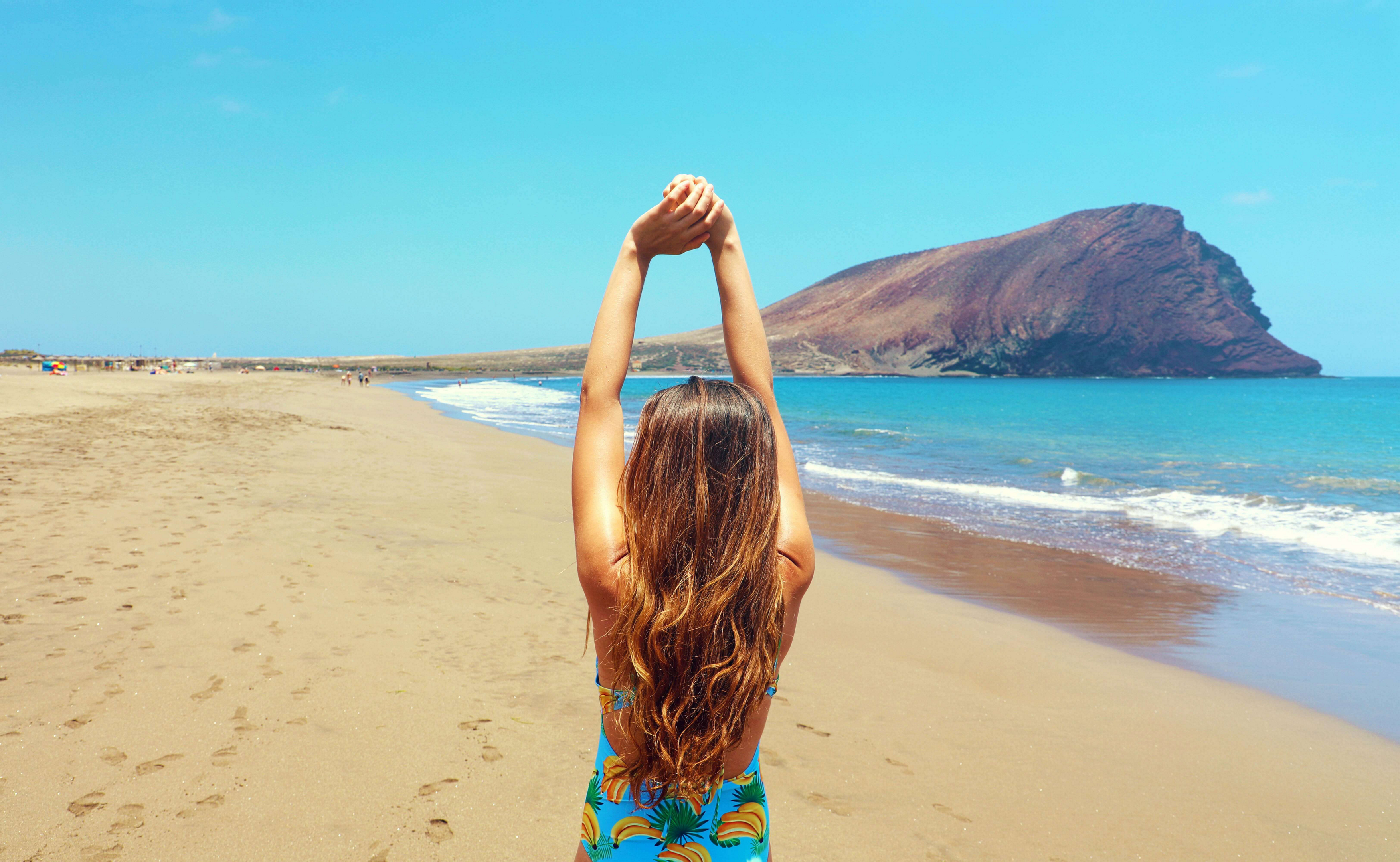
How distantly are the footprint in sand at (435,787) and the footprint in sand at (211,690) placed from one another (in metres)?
1.46

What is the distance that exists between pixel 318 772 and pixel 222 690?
1.05 m

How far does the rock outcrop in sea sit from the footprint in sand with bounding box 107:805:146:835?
130m

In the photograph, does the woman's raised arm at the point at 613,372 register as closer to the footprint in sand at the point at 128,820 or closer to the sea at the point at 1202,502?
the footprint in sand at the point at 128,820

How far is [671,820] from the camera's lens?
4.56 ft

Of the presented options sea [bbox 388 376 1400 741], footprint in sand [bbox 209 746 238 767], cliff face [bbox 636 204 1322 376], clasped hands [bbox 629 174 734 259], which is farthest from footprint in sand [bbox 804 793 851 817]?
cliff face [bbox 636 204 1322 376]

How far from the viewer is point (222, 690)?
12.7 feet

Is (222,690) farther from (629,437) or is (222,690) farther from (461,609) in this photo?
(629,437)

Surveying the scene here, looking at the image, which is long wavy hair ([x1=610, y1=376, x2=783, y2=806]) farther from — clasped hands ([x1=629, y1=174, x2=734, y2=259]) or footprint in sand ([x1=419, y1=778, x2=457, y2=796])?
footprint in sand ([x1=419, y1=778, x2=457, y2=796])

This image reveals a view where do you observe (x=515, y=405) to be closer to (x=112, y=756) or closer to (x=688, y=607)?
(x=112, y=756)

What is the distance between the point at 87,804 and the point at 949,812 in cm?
365

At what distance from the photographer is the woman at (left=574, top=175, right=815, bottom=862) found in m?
1.29

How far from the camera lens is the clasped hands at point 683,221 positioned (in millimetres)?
1597

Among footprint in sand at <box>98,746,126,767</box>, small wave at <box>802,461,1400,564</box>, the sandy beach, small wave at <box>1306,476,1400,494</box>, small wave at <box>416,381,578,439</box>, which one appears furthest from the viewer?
small wave at <box>416,381,578,439</box>

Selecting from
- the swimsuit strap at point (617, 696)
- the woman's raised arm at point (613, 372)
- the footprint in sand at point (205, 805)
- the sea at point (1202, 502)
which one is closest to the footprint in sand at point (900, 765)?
the swimsuit strap at point (617, 696)
